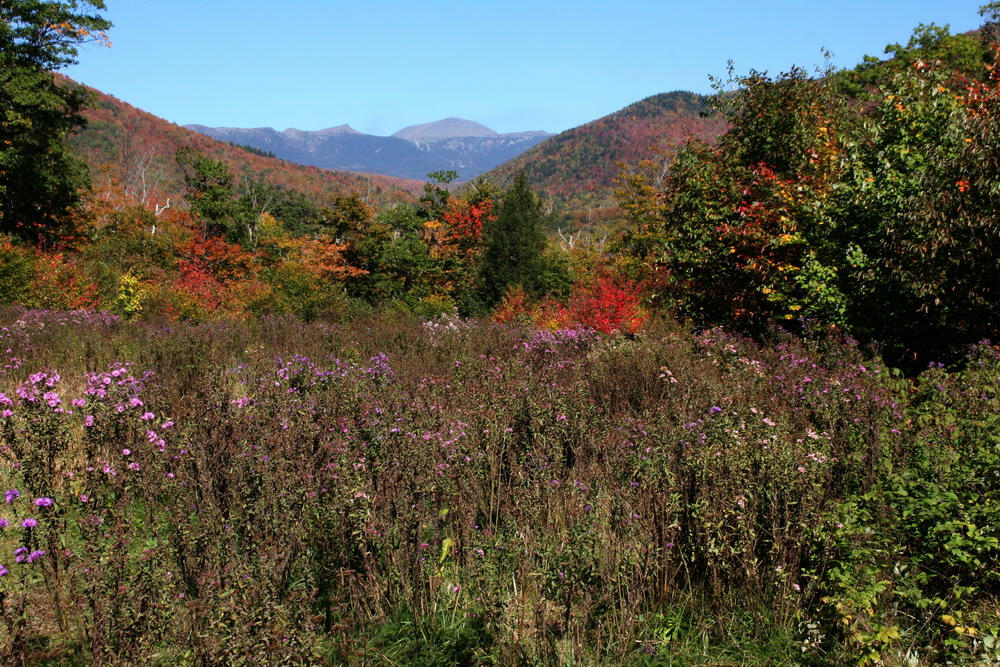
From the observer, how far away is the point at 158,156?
77250 millimetres

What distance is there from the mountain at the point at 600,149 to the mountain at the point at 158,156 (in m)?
32.6

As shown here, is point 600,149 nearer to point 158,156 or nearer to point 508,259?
point 158,156

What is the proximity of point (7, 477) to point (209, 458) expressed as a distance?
5.82 feet

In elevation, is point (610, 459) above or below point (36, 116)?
below

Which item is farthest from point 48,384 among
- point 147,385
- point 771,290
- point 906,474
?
point 771,290

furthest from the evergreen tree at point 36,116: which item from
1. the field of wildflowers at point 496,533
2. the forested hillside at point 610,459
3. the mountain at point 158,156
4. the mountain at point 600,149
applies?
the mountain at point 600,149

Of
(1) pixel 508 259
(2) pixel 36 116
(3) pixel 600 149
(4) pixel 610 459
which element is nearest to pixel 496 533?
(4) pixel 610 459

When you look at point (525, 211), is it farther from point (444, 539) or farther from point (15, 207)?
point (444, 539)

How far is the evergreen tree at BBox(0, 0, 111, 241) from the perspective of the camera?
19.0m

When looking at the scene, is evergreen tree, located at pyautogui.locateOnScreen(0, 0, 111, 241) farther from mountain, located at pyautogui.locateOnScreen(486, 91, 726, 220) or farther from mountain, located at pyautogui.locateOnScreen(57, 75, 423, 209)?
mountain, located at pyautogui.locateOnScreen(486, 91, 726, 220)

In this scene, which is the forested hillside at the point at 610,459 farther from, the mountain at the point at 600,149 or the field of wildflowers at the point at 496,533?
the mountain at the point at 600,149

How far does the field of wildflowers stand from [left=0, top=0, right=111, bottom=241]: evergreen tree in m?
21.0

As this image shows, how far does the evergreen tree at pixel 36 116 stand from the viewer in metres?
19.0

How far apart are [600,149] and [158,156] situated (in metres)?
85.3
